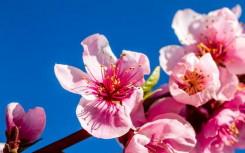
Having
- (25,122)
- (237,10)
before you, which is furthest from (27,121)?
(237,10)

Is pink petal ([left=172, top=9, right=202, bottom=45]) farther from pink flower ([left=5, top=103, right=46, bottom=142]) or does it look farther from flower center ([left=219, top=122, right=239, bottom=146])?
pink flower ([left=5, top=103, right=46, bottom=142])

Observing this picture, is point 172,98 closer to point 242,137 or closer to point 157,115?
point 157,115

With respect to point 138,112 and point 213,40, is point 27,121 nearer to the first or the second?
point 138,112

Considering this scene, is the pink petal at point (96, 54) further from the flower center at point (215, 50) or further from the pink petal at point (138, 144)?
the flower center at point (215, 50)

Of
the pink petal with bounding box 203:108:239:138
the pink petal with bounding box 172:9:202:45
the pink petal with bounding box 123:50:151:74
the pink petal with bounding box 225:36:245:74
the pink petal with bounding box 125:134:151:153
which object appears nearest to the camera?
the pink petal with bounding box 125:134:151:153

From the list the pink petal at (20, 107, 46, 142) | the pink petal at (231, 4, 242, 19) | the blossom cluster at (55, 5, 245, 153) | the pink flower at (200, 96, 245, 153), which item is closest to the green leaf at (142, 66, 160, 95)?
the blossom cluster at (55, 5, 245, 153)
